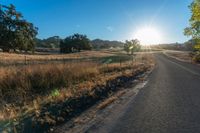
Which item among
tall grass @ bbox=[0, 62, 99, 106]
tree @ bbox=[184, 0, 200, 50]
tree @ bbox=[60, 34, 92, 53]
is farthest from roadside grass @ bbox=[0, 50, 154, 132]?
tree @ bbox=[60, 34, 92, 53]

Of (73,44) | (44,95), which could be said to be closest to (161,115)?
(44,95)

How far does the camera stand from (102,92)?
35.4 ft

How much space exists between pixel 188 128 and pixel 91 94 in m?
4.56

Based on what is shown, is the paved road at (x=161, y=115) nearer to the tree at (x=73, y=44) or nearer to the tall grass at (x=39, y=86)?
the tall grass at (x=39, y=86)

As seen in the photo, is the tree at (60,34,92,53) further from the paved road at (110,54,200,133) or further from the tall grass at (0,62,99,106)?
the paved road at (110,54,200,133)

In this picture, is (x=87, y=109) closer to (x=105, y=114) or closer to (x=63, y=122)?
(x=105, y=114)

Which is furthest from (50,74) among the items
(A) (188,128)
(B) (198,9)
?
(B) (198,9)

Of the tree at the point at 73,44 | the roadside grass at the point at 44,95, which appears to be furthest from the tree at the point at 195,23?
the tree at the point at 73,44

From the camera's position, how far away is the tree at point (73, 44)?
102 m

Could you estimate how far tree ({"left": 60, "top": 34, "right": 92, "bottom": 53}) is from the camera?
102000mm

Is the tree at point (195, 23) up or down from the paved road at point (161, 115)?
up

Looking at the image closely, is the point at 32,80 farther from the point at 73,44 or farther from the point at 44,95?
the point at 73,44

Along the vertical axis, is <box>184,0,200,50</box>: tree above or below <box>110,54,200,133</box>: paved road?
above

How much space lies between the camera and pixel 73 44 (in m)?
102
